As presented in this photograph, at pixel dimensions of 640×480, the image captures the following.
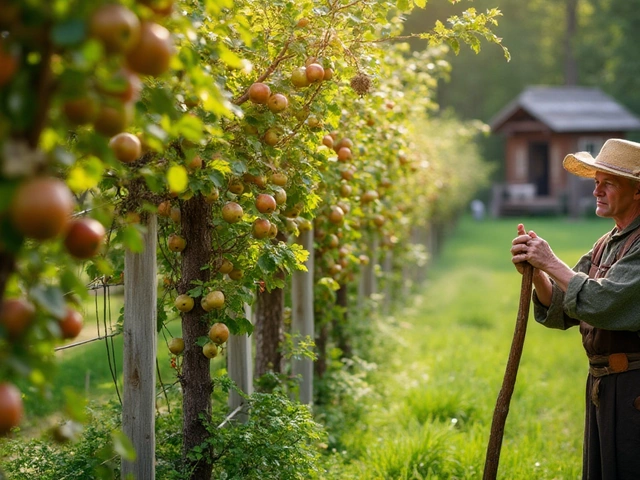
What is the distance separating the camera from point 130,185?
3152 mm

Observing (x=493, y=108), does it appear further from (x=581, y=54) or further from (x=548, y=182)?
(x=548, y=182)

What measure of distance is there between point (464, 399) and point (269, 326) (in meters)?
1.83

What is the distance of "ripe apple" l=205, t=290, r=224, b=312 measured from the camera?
10.7 ft

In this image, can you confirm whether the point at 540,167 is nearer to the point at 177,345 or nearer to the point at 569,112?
the point at 569,112

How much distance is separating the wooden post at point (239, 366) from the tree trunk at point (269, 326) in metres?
0.69

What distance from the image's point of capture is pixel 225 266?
3.40 meters

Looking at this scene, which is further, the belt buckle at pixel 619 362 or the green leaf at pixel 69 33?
the belt buckle at pixel 619 362

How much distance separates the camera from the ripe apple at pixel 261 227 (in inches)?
129

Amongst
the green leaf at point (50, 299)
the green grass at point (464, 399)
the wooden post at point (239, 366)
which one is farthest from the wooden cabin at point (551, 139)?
the green leaf at point (50, 299)

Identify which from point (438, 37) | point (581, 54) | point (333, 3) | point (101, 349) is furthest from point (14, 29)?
point (581, 54)

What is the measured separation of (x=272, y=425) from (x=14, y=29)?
7.81 ft

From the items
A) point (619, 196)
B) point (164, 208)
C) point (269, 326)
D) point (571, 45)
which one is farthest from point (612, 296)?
point (571, 45)

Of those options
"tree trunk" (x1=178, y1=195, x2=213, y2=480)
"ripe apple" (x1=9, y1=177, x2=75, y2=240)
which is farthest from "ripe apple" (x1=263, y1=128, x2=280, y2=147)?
"ripe apple" (x1=9, y1=177, x2=75, y2=240)

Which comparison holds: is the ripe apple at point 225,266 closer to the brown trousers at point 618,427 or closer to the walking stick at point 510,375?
the walking stick at point 510,375
